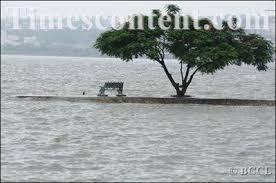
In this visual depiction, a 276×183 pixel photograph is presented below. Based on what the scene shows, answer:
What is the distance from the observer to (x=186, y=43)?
53344 mm

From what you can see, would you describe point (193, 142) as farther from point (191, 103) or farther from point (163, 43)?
point (163, 43)

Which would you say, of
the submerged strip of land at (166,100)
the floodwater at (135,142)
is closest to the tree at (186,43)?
the submerged strip of land at (166,100)

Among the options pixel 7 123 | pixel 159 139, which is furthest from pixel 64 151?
pixel 7 123


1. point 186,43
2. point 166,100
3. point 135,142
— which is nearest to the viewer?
point 135,142

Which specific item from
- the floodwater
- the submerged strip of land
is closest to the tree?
the submerged strip of land

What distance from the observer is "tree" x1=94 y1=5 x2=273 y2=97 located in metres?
51.6

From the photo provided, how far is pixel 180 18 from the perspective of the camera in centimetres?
5350

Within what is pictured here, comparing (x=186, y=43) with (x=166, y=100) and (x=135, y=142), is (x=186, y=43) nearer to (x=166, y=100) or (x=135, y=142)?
(x=166, y=100)

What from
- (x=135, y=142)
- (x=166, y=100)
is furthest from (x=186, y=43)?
(x=135, y=142)

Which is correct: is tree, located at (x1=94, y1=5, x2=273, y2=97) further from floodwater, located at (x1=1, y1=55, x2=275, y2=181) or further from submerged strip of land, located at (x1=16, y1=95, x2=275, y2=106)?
floodwater, located at (x1=1, y1=55, x2=275, y2=181)

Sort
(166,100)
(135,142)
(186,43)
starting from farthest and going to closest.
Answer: (186,43) < (166,100) < (135,142)

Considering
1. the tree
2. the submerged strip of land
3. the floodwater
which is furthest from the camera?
the tree

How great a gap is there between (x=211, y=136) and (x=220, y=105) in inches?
634

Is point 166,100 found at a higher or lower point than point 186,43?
lower
